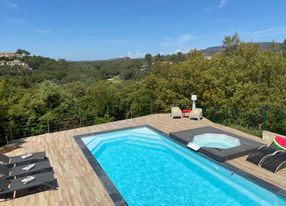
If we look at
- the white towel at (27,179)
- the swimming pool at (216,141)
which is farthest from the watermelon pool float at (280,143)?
the white towel at (27,179)

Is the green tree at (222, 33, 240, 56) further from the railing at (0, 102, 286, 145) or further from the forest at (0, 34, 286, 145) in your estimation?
the railing at (0, 102, 286, 145)

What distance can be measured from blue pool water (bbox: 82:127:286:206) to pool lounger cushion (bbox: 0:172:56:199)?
1.72 meters

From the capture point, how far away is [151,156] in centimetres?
819

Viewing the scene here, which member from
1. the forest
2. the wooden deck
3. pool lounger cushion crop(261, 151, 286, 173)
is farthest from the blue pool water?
the forest

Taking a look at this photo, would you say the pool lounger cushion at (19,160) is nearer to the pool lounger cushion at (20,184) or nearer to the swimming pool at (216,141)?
the pool lounger cushion at (20,184)

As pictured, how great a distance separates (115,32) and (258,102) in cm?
2308

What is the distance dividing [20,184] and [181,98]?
1297 cm

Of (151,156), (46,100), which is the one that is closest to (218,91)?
(151,156)

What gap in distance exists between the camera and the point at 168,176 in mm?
6637

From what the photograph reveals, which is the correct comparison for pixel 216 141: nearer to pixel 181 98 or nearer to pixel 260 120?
pixel 260 120

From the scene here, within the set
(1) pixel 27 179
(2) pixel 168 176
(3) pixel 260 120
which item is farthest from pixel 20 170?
(3) pixel 260 120

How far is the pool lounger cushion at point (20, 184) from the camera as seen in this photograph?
4980mm

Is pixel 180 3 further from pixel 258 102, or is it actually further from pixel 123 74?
pixel 123 74

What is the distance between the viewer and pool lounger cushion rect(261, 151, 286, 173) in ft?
19.6
